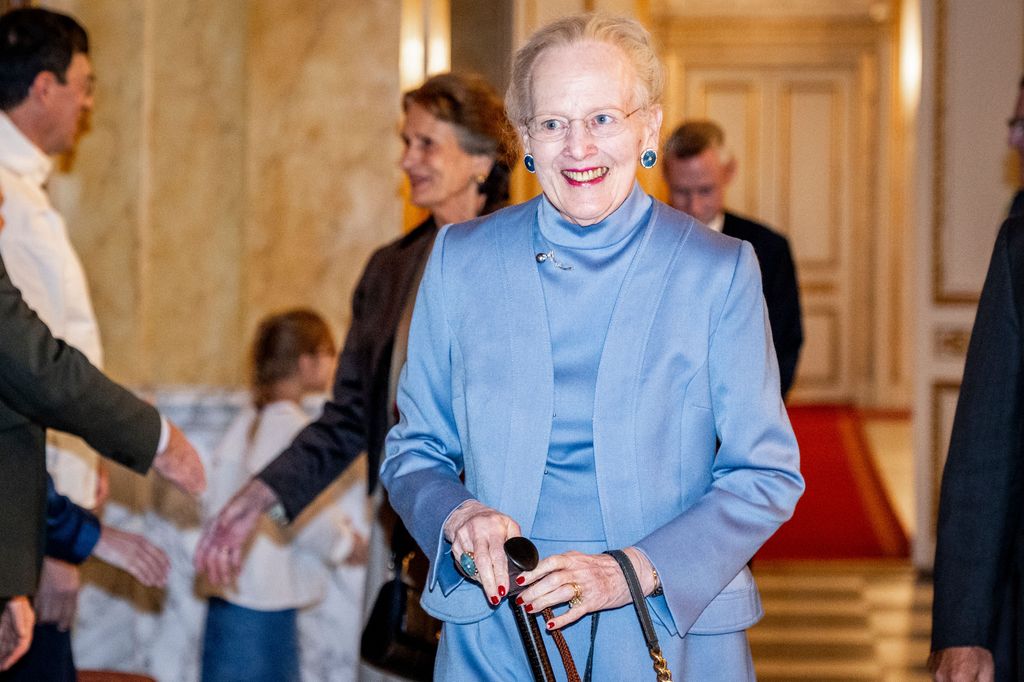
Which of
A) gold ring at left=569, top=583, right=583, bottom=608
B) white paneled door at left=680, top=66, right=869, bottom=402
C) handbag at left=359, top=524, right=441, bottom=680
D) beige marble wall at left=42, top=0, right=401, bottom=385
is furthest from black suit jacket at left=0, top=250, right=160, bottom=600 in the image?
white paneled door at left=680, top=66, right=869, bottom=402

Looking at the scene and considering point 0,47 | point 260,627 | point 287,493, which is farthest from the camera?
point 260,627

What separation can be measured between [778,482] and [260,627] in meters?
2.72

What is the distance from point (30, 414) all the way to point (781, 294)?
2202 millimetres

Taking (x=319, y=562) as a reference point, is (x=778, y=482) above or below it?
above

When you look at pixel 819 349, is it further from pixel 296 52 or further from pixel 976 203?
pixel 296 52

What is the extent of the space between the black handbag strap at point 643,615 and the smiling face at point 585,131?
49 cm

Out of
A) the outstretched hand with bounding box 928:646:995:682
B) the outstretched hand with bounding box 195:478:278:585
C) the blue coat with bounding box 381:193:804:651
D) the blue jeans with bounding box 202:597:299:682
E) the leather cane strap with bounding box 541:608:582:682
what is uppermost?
the blue coat with bounding box 381:193:804:651

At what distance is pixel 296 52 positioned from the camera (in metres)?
6.14

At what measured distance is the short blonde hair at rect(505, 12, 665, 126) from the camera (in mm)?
1988

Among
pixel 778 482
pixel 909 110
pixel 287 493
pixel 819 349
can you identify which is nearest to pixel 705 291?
pixel 778 482

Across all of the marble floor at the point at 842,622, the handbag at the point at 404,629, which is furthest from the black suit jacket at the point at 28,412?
the marble floor at the point at 842,622

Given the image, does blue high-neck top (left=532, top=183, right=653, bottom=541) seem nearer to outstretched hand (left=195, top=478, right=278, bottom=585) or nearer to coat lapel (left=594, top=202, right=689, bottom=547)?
coat lapel (left=594, top=202, right=689, bottom=547)

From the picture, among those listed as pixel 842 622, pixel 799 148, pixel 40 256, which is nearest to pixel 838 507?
pixel 842 622

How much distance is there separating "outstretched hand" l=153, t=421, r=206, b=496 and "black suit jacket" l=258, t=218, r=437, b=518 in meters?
0.15
